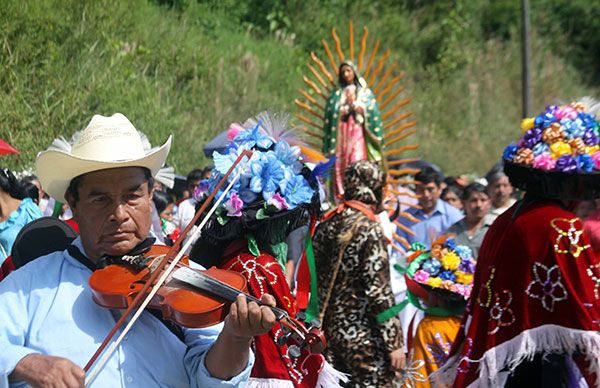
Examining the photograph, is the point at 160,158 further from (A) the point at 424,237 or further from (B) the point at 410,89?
(B) the point at 410,89

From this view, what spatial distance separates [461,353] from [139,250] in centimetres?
233

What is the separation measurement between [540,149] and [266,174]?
4.43 feet

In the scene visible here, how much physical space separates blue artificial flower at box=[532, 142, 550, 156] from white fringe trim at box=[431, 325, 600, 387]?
0.85m

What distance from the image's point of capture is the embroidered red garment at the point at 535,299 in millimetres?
4945

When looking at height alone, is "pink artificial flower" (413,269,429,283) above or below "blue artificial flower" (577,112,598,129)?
below

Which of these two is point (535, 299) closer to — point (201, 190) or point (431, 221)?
point (201, 190)

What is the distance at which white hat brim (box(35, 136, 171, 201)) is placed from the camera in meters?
3.49

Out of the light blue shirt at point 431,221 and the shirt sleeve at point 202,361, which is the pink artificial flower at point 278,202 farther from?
the light blue shirt at point 431,221

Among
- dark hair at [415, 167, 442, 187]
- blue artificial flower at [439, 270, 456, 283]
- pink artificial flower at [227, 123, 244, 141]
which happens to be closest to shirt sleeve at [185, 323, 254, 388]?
pink artificial flower at [227, 123, 244, 141]

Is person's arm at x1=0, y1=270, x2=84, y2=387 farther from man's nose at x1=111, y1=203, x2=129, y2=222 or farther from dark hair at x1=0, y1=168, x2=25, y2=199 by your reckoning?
dark hair at x1=0, y1=168, x2=25, y2=199

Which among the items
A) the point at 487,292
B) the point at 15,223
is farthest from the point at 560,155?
the point at 15,223

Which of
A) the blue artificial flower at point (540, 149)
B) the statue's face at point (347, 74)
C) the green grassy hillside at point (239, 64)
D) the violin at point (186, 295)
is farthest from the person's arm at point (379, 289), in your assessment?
the green grassy hillside at point (239, 64)

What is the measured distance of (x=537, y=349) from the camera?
4988 mm

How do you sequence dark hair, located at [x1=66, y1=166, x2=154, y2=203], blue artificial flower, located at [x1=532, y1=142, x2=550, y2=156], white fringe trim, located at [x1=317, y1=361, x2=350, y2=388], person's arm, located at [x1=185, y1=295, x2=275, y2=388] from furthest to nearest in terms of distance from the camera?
blue artificial flower, located at [x1=532, y1=142, x2=550, y2=156], white fringe trim, located at [x1=317, y1=361, x2=350, y2=388], dark hair, located at [x1=66, y1=166, x2=154, y2=203], person's arm, located at [x1=185, y1=295, x2=275, y2=388]
